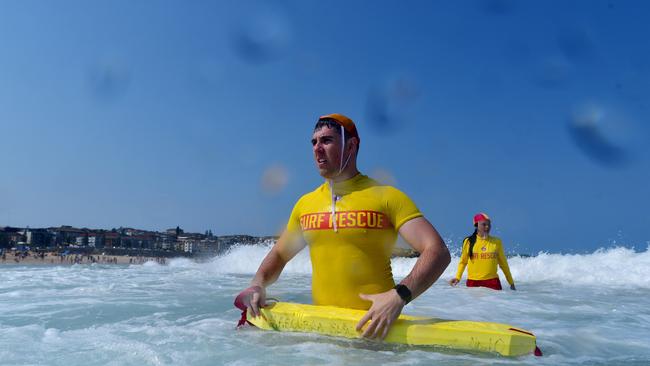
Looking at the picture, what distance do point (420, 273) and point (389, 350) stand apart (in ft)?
1.83

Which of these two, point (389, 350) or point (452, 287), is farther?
point (452, 287)

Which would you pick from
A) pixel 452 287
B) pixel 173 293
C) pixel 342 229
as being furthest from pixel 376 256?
pixel 452 287

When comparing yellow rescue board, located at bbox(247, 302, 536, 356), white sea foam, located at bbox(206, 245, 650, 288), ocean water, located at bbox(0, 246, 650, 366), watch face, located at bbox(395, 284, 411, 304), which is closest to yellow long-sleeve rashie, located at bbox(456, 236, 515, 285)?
ocean water, located at bbox(0, 246, 650, 366)

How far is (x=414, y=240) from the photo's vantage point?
3.07 meters

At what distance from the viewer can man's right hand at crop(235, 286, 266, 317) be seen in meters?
3.59

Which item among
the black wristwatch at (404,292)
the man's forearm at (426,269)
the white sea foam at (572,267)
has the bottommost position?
the white sea foam at (572,267)

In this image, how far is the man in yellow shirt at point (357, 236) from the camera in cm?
298

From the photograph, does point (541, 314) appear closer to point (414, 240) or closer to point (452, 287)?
point (452, 287)

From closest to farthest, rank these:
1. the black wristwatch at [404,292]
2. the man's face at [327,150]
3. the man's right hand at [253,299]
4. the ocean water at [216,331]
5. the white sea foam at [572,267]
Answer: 1. the black wristwatch at [404,292]
2. the ocean water at [216,331]
3. the man's face at [327,150]
4. the man's right hand at [253,299]
5. the white sea foam at [572,267]

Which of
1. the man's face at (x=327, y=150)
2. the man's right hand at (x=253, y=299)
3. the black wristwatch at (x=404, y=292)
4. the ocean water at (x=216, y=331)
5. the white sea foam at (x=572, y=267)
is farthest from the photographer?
the white sea foam at (x=572, y=267)

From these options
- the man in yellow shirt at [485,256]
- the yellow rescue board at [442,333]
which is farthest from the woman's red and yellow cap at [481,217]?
the yellow rescue board at [442,333]

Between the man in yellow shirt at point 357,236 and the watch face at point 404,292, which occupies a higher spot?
the man in yellow shirt at point 357,236

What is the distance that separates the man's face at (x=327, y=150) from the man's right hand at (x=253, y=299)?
1001 mm

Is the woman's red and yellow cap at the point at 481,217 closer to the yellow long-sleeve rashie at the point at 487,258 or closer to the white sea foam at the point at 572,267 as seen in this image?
the yellow long-sleeve rashie at the point at 487,258
